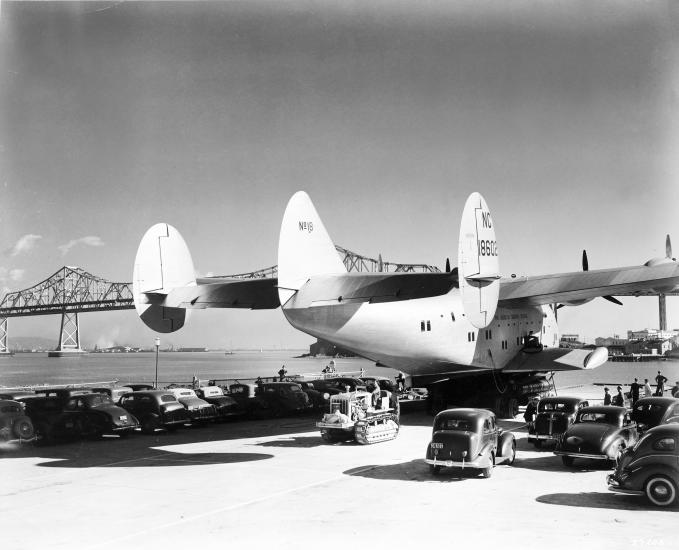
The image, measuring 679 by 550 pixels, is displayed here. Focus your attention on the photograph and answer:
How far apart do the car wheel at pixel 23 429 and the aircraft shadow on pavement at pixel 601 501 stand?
1533 centimetres

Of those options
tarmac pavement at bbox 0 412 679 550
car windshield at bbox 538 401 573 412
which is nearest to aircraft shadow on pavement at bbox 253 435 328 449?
tarmac pavement at bbox 0 412 679 550

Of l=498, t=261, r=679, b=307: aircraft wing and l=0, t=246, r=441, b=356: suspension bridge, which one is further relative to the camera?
l=0, t=246, r=441, b=356: suspension bridge

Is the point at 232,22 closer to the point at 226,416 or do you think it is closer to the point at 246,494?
the point at 246,494

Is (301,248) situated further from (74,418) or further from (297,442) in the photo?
(74,418)

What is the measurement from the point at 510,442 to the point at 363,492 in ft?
16.5

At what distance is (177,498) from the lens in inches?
508

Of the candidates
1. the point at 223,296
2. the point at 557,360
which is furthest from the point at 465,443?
the point at 557,360

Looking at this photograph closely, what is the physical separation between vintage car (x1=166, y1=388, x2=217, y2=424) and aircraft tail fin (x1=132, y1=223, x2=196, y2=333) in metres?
5.08

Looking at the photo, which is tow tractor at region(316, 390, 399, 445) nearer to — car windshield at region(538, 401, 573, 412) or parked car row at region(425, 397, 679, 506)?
parked car row at region(425, 397, 679, 506)

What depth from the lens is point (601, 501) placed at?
12.4 m

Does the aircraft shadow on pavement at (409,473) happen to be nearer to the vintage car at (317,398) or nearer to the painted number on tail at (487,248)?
the painted number on tail at (487,248)

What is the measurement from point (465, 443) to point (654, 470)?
13.5 ft

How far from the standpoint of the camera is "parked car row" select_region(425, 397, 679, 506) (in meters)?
11.9

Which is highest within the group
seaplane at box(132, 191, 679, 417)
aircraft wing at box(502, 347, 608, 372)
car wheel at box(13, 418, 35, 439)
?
seaplane at box(132, 191, 679, 417)
